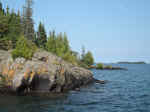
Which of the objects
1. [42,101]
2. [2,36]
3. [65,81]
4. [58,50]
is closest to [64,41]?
[58,50]

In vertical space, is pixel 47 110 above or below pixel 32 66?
below

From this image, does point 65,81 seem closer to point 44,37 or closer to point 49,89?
point 49,89

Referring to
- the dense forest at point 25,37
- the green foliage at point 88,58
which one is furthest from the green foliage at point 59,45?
the green foliage at point 88,58

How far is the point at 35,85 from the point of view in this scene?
86.0 ft

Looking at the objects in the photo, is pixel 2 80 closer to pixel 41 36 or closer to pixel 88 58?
pixel 41 36

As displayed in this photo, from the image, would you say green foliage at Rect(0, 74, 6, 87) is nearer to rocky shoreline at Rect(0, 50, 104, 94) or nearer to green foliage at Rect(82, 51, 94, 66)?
rocky shoreline at Rect(0, 50, 104, 94)

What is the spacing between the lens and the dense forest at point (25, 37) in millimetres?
30909

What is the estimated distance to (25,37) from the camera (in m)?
50.5

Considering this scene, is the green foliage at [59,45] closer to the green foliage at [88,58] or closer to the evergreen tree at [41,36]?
the evergreen tree at [41,36]

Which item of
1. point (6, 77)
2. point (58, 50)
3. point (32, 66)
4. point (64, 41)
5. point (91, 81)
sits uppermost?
point (64, 41)

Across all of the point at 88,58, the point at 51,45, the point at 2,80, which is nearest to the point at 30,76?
the point at 2,80

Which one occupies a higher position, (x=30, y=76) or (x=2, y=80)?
(x=30, y=76)

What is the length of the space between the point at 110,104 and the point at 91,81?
23121mm

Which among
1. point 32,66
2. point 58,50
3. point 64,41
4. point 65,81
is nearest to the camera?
point 32,66
